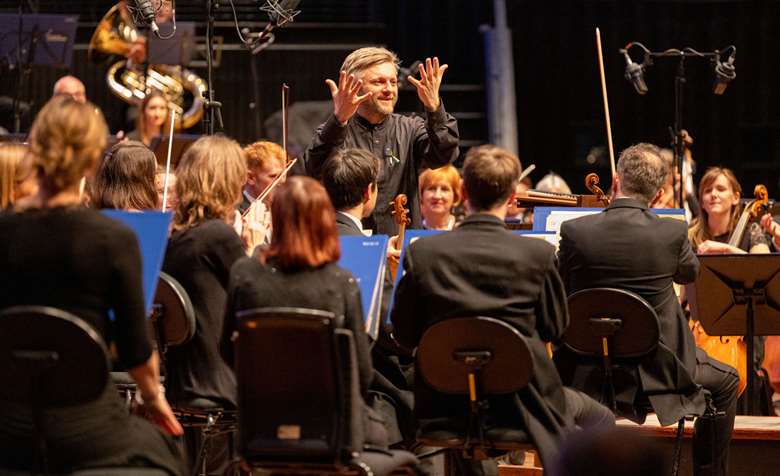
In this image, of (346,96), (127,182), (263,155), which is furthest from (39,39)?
(127,182)

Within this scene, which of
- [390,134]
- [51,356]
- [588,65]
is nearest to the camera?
[51,356]

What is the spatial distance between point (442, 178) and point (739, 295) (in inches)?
81.1

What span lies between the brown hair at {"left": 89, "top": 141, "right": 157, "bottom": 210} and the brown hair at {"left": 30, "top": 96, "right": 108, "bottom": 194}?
52.2 inches

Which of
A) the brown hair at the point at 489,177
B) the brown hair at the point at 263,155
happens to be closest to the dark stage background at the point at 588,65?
the brown hair at the point at 263,155

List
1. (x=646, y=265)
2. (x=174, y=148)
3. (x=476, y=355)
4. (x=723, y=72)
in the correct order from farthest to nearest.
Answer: (x=723, y=72), (x=174, y=148), (x=646, y=265), (x=476, y=355)

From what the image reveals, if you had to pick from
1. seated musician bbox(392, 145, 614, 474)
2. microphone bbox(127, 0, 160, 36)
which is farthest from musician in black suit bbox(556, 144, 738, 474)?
microphone bbox(127, 0, 160, 36)

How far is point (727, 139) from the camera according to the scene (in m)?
10.8

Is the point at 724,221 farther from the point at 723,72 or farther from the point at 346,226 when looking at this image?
the point at 346,226

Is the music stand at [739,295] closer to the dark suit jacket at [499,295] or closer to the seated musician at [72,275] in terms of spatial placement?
the dark suit jacket at [499,295]

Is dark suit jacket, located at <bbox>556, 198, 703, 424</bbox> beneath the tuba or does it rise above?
beneath

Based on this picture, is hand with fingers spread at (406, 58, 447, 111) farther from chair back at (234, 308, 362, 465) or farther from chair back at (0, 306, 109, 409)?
chair back at (0, 306, 109, 409)

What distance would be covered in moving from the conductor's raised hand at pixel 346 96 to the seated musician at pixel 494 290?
1.12 meters

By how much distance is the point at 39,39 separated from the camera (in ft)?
28.6

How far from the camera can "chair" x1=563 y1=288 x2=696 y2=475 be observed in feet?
14.0
